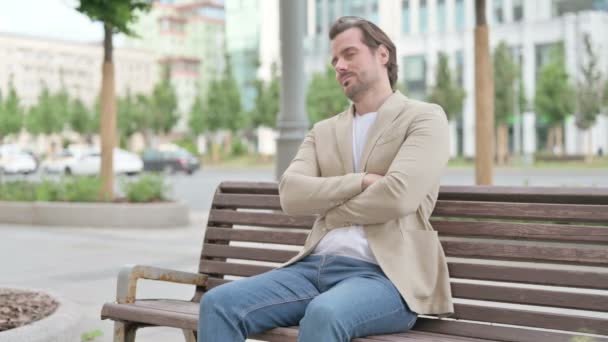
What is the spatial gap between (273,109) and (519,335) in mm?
51114

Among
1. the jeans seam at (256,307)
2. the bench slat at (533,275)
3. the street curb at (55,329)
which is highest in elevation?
the bench slat at (533,275)

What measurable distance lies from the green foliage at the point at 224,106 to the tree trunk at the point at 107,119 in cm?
4400

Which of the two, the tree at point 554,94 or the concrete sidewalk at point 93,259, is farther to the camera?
the tree at point 554,94

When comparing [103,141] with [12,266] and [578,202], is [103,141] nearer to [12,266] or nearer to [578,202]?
[12,266]

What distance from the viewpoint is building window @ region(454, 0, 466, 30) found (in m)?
62.1

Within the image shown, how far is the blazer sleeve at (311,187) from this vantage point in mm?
3342

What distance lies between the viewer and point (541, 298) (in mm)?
3336

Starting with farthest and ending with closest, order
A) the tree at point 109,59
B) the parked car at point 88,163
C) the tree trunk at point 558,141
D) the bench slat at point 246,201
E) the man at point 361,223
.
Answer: the tree trunk at point 558,141 < the parked car at point 88,163 < the tree at point 109,59 < the bench slat at point 246,201 < the man at point 361,223

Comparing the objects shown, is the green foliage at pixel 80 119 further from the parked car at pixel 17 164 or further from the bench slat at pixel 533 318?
the bench slat at pixel 533 318

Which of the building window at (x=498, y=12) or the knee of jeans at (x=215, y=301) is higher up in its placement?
the building window at (x=498, y=12)

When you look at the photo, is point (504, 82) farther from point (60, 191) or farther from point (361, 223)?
point (361, 223)

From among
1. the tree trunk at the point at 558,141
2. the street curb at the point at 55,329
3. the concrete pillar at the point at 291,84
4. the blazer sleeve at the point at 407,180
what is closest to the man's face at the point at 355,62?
the blazer sleeve at the point at 407,180

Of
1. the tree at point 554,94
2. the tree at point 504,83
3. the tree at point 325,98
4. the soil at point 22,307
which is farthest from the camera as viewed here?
the tree at point 325,98

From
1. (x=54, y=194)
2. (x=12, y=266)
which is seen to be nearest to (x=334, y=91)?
(x=54, y=194)
